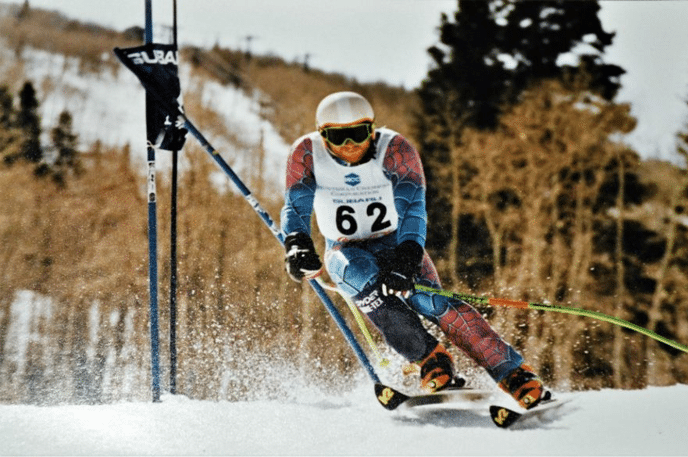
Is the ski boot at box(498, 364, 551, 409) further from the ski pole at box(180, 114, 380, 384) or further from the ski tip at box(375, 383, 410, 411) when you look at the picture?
the ski pole at box(180, 114, 380, 384)

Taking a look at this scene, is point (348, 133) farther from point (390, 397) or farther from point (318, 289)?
point (390, 397)

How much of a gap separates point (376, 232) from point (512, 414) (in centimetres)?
123

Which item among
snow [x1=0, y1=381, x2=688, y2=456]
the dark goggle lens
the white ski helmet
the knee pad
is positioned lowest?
snow [x1=0, y1=381, x2=688, y2=456]

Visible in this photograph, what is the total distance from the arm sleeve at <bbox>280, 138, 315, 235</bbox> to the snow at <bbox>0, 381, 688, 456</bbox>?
3.81ft

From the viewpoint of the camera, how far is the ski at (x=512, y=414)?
3619mm

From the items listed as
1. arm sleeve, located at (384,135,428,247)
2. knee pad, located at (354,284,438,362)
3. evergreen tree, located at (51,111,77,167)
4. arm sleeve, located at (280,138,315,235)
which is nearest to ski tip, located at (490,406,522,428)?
knee pad, located at (354,284,438,362)

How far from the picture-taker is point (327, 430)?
3.84 metres

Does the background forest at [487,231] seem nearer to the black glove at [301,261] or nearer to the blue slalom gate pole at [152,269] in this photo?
the blue slalom gate pole at [152,269]

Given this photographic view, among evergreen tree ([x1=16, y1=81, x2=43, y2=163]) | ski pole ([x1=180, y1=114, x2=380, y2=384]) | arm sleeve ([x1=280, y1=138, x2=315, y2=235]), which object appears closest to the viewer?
arm sleeve ([x1=280, y1=138, x2=315, y2=235])

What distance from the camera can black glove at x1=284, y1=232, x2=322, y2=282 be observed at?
3.55m

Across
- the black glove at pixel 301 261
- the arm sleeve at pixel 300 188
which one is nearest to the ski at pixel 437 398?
the black glove at pixel 301 261

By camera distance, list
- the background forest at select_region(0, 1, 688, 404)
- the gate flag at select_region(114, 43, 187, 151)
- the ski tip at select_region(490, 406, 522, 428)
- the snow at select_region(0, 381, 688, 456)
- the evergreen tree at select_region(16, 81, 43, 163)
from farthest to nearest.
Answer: the evergreen tree at select_region(16, 81, 43, 163) < the background forest at select_region(0, 1, 688, 404) < the gate flag at select_region(114, 43, 187, 151) < the ski tip at select_region(490, 406, 522, 428) < the snow at select_region(0, 381, 688, 456)

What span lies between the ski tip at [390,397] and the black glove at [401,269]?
0.66 meters

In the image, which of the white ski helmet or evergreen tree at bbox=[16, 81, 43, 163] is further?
evergreen tree at bbox=[16, 81, 43, 163]
